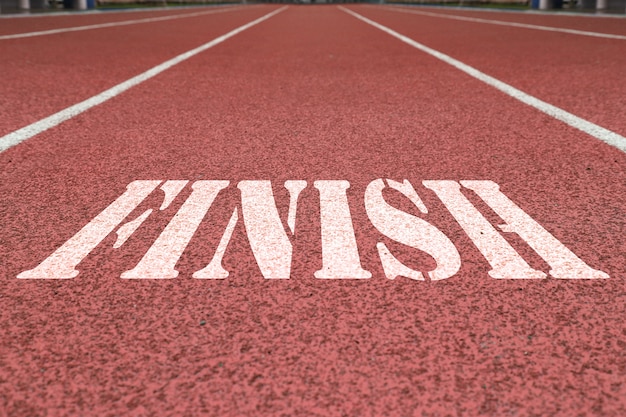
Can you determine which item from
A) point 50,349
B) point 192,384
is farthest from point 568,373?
point 50,349

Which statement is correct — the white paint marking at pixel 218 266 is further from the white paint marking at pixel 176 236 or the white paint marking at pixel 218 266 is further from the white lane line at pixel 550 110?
the white lane line at pixel 550 110

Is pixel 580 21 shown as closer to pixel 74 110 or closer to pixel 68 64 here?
pixel 68 64

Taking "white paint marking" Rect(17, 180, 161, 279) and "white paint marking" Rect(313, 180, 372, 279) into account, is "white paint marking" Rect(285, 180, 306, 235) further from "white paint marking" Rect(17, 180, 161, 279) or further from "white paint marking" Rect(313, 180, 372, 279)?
"white paint marking" Rect(17, 180, 161, 279)

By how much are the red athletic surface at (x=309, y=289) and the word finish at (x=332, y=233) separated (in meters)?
0.04

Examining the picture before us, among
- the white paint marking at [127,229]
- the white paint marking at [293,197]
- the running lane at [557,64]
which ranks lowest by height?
the running lane at [557,64]

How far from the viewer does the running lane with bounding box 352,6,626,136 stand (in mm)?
4934

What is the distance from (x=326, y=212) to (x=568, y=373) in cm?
127

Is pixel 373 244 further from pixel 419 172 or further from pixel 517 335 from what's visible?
pixel 419 172

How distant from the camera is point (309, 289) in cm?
203

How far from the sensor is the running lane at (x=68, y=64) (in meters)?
5.03

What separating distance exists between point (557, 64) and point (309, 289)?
6071 millimetres

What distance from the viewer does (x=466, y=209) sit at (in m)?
2.71

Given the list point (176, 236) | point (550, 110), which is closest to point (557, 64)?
point (550, 110)

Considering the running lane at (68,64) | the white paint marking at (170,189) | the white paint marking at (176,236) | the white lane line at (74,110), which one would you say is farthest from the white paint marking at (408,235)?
the running lane at (68,64)
